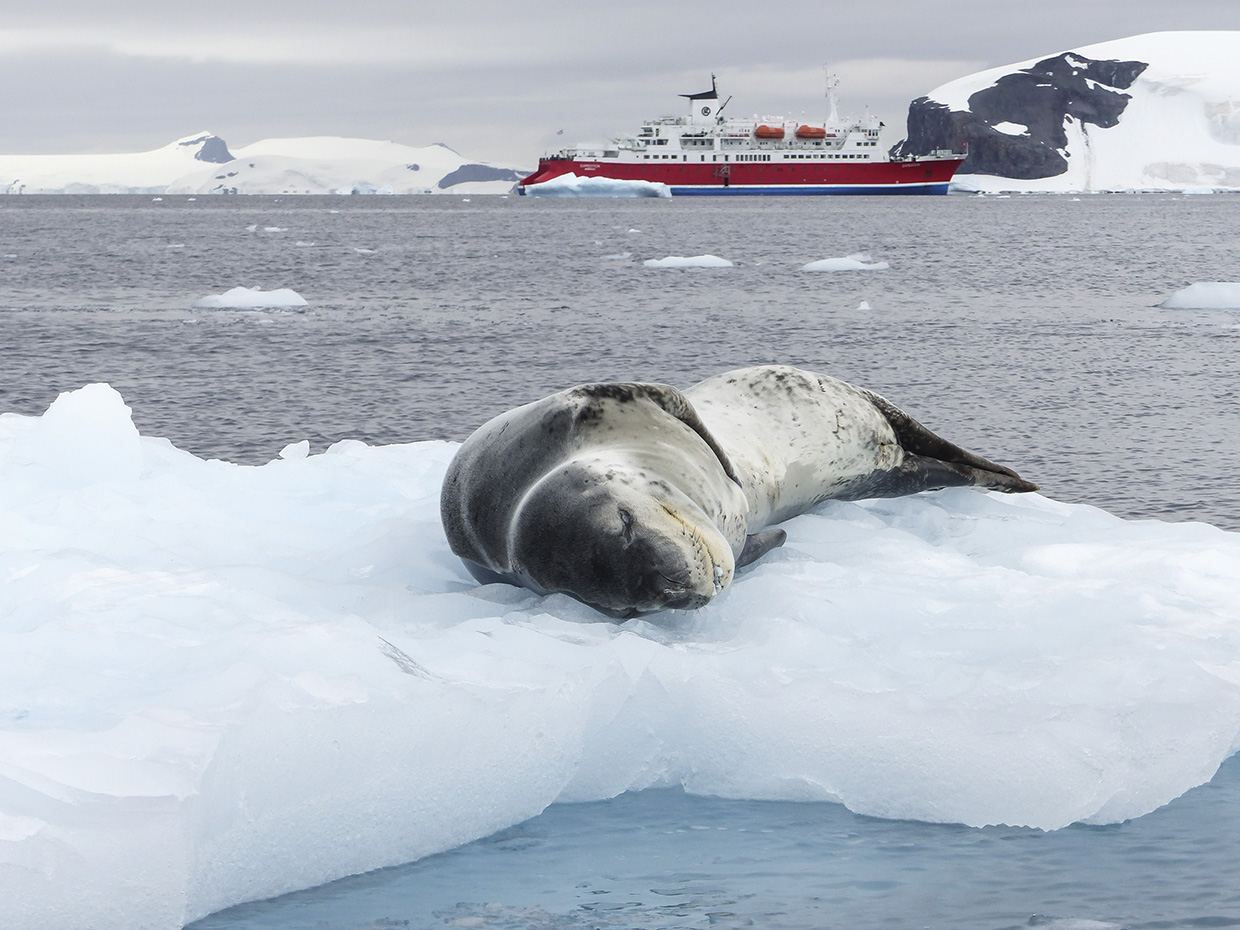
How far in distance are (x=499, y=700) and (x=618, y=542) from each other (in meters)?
0.75

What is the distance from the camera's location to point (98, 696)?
11.9 feet

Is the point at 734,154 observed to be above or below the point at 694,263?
above

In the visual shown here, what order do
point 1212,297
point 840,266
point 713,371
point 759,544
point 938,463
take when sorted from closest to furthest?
point 759,544, point 938,463, point 713,371, point 1212,297, point 840,266

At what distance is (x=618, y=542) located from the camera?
Result: 13.5 feet

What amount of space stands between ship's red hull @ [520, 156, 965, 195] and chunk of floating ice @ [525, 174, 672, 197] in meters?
0.69

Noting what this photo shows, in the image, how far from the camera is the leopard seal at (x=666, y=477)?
417cm

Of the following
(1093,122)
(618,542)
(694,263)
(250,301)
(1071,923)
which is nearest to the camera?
(1071,923)

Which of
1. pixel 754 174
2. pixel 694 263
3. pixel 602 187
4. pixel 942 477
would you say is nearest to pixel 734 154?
pixel 754 174

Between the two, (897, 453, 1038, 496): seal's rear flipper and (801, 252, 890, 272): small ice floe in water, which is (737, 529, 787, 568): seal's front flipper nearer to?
(897, 453, 1038, 496): seal's rear flipper

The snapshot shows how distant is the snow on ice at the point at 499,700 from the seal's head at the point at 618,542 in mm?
120

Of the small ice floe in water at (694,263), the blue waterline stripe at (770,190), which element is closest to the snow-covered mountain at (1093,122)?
the blue waterline stripe at (770,190)

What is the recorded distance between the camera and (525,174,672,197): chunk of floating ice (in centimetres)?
9069

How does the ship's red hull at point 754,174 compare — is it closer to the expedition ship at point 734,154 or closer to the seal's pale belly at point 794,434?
the expedition ship at point 734,154

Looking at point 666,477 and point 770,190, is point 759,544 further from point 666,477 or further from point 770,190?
point 770,190
